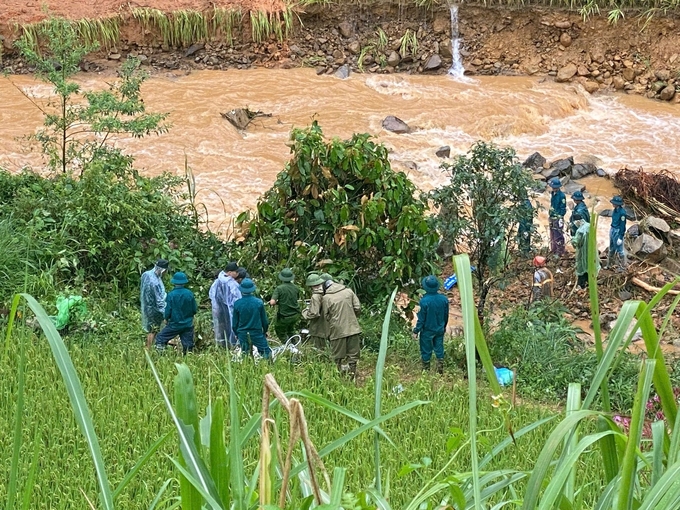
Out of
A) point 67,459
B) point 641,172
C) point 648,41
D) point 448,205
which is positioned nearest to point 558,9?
point 648,41

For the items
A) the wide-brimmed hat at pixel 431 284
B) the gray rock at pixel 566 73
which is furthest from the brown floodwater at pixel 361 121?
the wide-brimmed hat at pixel 431 284

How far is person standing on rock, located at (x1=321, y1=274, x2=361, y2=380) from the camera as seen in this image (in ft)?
22.0

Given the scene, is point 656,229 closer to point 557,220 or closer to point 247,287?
point 557,220

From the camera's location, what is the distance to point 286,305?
731 centimetres

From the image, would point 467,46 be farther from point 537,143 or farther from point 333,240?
point 333,240

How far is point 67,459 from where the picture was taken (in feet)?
15.6

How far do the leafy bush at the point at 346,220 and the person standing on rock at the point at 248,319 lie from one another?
1273mm

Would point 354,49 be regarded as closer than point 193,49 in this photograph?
No

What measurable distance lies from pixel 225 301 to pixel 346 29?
480 inches

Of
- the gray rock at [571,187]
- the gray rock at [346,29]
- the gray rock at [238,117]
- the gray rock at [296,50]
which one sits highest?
the gray rock at [346,29]

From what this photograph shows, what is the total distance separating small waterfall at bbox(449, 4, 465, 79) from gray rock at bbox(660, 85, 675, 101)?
3.88m

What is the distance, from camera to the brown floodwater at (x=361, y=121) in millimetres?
13383

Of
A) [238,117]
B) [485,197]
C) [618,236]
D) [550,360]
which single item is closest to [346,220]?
[485,197]

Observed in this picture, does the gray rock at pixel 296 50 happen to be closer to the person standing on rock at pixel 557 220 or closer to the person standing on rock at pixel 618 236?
the person standing on rock at pixel 557 220
